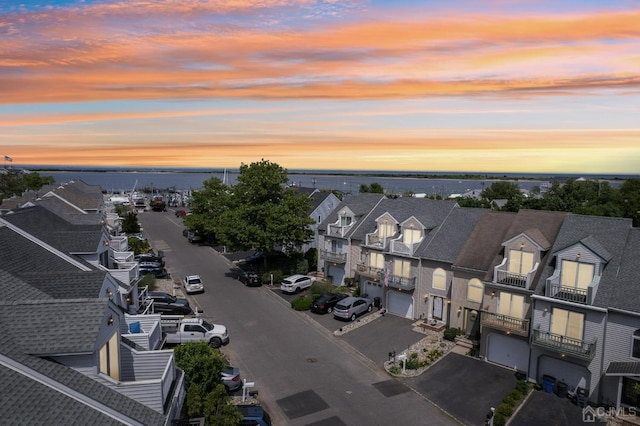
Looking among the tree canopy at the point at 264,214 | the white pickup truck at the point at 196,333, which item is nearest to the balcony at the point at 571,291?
the white pickup truck at the point at 196,333

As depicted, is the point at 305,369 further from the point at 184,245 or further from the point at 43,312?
the point at 184,245

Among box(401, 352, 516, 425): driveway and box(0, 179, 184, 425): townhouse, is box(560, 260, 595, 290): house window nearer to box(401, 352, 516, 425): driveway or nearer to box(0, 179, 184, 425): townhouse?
box(401, 352, 516, 425): driveway

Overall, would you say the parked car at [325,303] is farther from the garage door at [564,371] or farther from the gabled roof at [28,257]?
the gabled roof at [28,257]

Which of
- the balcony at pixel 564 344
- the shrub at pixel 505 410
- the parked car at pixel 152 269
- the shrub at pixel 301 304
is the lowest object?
the shrub at pixel 505 410

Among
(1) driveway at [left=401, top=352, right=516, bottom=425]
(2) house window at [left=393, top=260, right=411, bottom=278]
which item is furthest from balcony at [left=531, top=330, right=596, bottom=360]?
(2) house window at [left=393, top=260, right=411, bottom=278]

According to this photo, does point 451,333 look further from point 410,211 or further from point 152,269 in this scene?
point 152,269

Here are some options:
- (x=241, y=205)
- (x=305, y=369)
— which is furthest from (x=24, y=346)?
(x=241, y=205)
